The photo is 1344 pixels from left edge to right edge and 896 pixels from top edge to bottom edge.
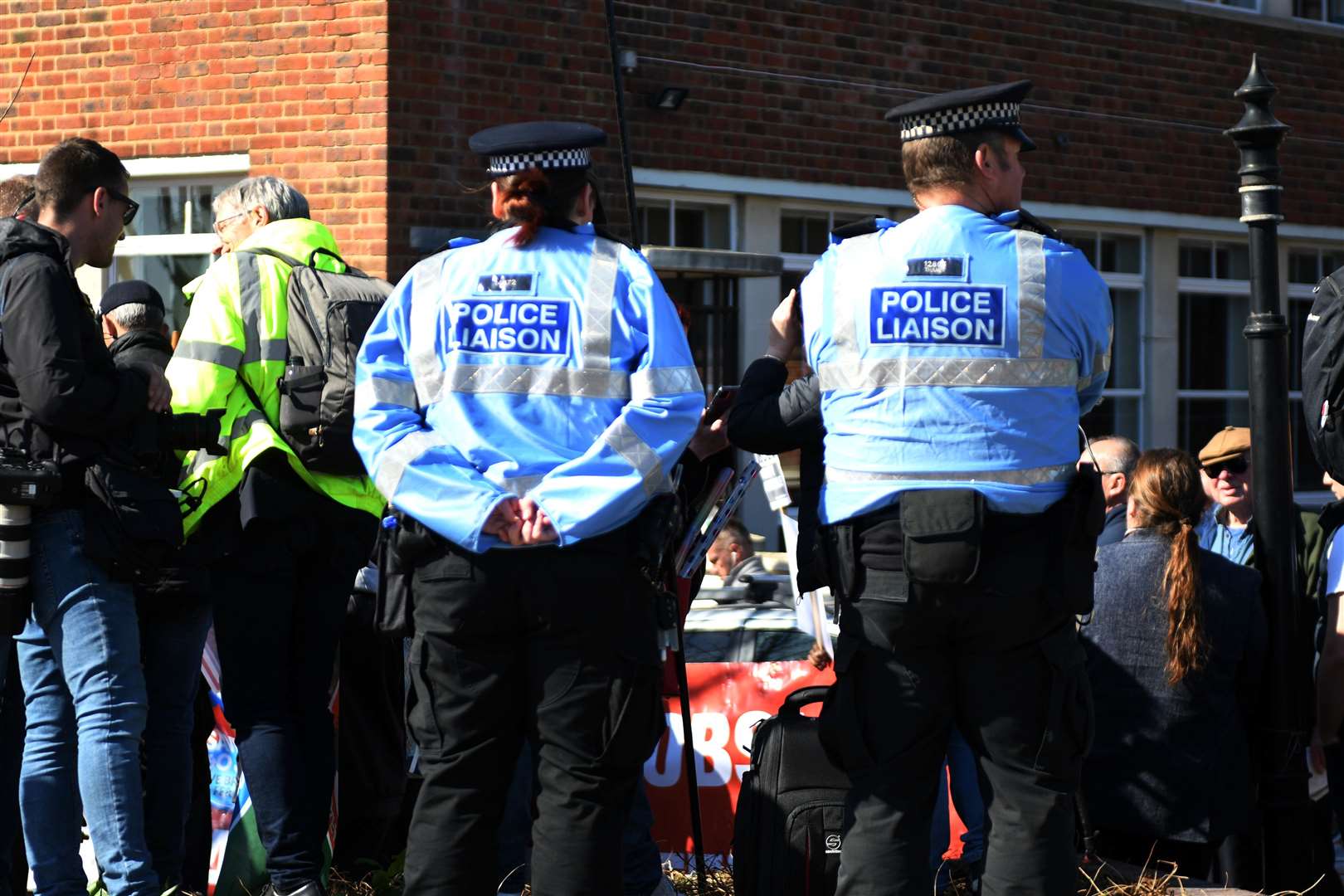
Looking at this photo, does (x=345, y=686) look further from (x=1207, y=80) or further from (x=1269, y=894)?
(x=1207, y=80)

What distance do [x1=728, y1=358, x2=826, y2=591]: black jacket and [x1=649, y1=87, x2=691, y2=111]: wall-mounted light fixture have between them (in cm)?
657

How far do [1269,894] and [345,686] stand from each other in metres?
2.76

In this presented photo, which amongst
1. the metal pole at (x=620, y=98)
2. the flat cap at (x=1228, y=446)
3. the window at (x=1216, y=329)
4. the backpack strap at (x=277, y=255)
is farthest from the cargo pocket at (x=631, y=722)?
the window at (x=1216, y=329)

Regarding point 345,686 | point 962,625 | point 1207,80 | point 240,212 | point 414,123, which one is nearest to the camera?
point 962,625

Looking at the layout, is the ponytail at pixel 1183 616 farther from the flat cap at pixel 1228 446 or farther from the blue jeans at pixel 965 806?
the flat cap at pixel 1228 446

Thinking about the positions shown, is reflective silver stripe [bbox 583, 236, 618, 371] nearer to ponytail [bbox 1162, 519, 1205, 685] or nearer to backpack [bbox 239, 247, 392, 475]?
backpack [bbox 239, 247, 392, 475]

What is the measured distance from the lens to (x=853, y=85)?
11297mm

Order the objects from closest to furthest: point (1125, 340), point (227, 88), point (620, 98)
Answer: point (620, 98) → point (227, 88) → point (1125, 340)

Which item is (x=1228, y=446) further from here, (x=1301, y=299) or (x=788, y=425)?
(x=1301, y=299)

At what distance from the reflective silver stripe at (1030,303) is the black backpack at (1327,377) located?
1203 mm

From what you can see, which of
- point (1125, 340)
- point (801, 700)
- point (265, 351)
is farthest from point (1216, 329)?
point (265, 351)

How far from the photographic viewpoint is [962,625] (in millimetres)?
3523

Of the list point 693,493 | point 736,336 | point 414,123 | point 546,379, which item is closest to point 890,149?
point 736,336

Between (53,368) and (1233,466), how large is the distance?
422cm
